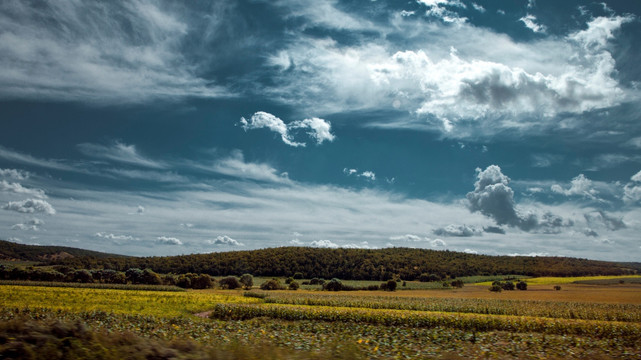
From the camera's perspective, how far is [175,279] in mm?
92000

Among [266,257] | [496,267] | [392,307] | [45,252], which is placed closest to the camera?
[392,307]

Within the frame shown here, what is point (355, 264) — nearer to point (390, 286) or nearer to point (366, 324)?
point (390, 286)

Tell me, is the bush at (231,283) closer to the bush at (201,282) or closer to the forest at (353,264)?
the bush at (201,282)

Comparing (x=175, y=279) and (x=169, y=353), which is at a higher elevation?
(x=169, y=353)

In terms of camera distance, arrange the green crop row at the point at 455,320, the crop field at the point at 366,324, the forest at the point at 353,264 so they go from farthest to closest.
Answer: the forest at the point at 353,264, the green crop row at the point at 455,320, the crop field at the point at 366,324

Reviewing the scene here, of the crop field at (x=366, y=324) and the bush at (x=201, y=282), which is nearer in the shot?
the crop field at (x=366, y=324)

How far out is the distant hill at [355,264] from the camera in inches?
5340

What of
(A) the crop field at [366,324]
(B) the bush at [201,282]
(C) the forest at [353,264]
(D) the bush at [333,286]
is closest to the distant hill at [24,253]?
(C) the forest at [353,264]

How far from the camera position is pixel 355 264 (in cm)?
15175

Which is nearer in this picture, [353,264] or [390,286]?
[390,286]

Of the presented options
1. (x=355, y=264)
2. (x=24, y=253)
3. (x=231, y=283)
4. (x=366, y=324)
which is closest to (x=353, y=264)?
(x=355, y=264)

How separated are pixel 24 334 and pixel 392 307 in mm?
44981

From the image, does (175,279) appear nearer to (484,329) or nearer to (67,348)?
(484,329)

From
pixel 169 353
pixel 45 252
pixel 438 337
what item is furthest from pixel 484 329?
pixel 45 252
